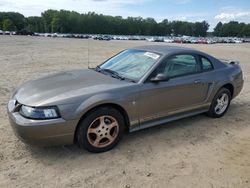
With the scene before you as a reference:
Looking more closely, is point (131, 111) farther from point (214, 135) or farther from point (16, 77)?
→ point (16, 77)

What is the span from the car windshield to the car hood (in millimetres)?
261

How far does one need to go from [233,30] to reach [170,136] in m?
156

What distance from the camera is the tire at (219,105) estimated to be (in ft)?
18.0

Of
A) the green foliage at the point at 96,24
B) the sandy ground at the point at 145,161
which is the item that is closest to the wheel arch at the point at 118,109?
the sandy ground at the point at 145,161

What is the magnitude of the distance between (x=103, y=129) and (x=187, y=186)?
1365 mm

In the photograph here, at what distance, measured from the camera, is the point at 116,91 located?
3979 mm

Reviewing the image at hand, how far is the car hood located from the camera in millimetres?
3650

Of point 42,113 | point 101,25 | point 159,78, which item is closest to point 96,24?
point 101,25

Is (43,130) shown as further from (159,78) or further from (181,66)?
(181,66)

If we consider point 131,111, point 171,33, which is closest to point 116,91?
point 131,111

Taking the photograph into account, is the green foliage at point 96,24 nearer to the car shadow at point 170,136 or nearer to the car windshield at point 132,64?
the car windshield at point 132,64

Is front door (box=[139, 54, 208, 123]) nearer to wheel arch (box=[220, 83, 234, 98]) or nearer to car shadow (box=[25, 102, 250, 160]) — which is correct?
car shadow (box=[25, 102, 250, 160])

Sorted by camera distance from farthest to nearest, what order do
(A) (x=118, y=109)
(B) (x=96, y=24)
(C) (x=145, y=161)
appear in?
(B) (x=96, y=24), (A) (x=118, y=109), (C) (x=145, y=161)

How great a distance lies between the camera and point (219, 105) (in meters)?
5.63
